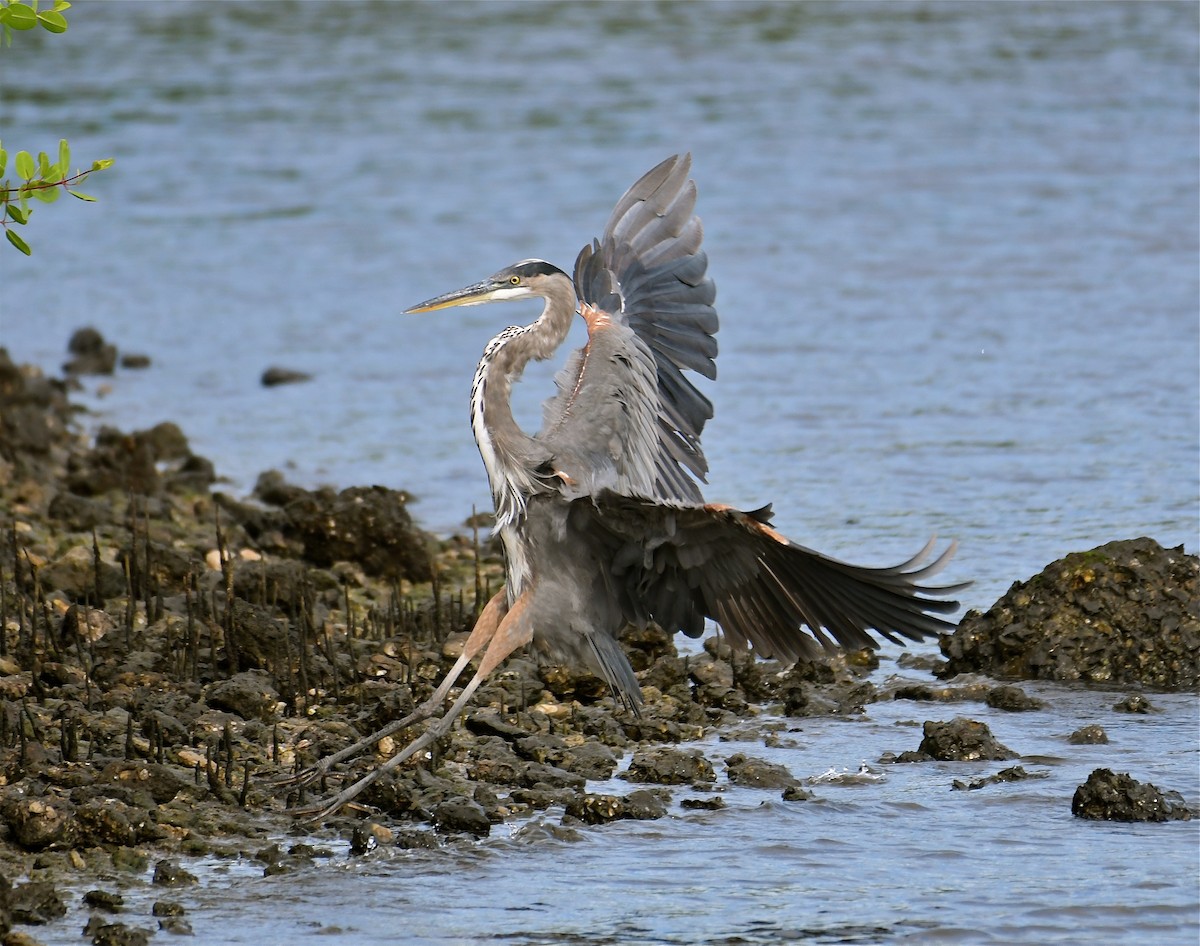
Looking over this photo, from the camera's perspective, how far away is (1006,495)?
994 cm

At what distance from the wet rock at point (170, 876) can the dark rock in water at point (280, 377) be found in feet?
27.0

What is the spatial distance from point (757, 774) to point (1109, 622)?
Answer: 6.14ft

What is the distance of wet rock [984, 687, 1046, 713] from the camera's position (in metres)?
7.14

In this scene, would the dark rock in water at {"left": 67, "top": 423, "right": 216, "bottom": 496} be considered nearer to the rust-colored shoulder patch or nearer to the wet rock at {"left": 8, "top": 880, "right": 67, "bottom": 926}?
the rust-colored shoulder patch

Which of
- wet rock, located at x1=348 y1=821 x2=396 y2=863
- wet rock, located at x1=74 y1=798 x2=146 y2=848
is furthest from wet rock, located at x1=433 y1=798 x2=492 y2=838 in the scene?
wet rock, located at x1=74 y1=798 x2=146 y2=848

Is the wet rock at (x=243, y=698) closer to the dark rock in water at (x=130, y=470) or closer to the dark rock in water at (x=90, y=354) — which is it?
the dark rock in water at (x=130, y=470)

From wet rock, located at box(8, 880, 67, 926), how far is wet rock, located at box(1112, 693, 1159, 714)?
3.95 meters

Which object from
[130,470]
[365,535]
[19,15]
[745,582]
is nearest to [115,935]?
[745,582]

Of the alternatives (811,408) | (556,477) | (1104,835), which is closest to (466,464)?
(811,408)

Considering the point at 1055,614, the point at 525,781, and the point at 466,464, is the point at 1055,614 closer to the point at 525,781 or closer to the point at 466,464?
the point at 525,781

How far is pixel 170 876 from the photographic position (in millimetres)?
5414

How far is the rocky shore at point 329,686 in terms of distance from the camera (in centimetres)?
582

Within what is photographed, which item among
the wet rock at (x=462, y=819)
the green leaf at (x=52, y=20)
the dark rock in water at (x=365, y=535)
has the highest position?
the green leaf at (x=52, y=20)

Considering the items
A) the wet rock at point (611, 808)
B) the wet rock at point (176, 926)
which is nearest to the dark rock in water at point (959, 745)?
the wet rock at point (611, 808)
